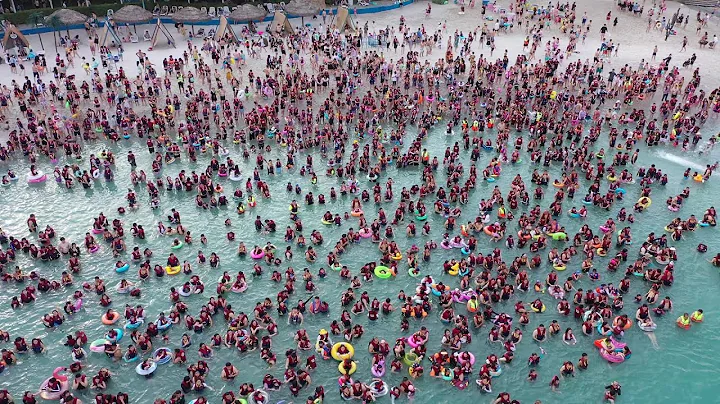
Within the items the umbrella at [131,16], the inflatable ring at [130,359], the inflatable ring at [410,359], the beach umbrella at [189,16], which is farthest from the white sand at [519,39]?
the inflatable ring at [410,359]

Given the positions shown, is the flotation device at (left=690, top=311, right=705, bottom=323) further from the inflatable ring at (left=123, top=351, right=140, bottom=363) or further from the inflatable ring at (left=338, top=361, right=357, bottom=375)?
the inflatable ring at (left=123, top=351, right=140, bottom=363)

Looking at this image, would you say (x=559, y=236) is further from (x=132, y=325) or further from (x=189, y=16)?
(x=189, y=16)

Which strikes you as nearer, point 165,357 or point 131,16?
point 165,357

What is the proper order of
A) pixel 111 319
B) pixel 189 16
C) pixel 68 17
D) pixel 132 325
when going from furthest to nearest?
pixel 189 16 < pixel 68 17 < pixel 111 319 < pixel 132 325

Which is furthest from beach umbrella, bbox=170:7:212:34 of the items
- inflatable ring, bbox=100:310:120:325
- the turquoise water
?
inflatable ring, bbox=100:310:120:325

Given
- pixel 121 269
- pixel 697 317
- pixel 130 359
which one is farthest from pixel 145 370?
pixel 697 317

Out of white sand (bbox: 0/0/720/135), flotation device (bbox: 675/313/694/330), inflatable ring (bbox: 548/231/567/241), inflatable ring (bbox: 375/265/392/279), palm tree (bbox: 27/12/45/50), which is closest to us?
flotation device (bbox: 675/313/694/330)

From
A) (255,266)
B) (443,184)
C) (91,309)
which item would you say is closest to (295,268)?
(255,266)
